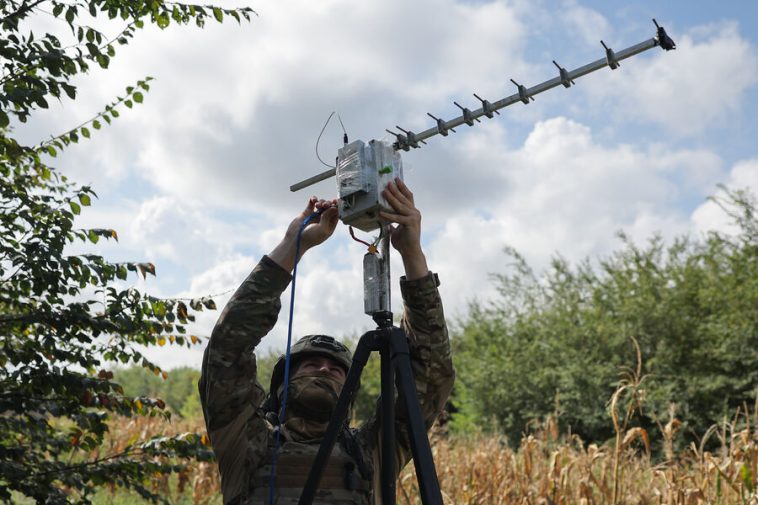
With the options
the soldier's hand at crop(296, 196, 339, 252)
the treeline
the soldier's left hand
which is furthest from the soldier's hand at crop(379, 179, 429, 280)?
the treeline

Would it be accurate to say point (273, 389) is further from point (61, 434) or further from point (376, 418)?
point (61, 434)

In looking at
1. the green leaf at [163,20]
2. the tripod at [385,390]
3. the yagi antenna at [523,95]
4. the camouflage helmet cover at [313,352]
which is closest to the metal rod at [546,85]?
the yagi antenna at [523,95]

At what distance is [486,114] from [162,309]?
2.37 metres

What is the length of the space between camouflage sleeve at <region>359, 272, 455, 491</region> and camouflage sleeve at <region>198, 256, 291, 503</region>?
1.67 ft

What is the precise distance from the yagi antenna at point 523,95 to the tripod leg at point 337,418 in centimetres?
84

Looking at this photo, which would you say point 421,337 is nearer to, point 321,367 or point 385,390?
point 321,367

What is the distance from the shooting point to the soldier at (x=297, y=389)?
275cm

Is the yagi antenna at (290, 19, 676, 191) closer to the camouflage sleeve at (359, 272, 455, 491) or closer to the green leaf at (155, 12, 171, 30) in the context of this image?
the camouflage sleeve at (359, 272, 455, 491)

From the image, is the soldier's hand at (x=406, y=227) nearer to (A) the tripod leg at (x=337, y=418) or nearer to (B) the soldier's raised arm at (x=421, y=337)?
(B) the soldier's raised arm at (x=421, y=337)

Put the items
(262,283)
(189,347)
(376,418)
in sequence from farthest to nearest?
(189,347), (376,418), (262,283)

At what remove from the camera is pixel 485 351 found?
2170cm

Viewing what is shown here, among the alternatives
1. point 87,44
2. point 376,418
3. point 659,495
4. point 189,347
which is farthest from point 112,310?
point 659,495

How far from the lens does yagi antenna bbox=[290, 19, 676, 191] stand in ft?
7.58

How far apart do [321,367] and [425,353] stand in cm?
50
